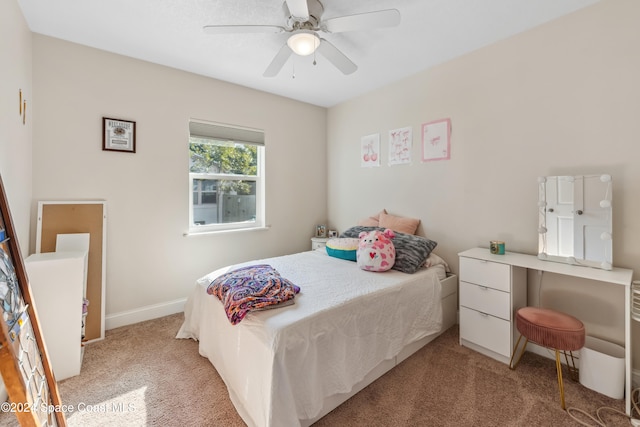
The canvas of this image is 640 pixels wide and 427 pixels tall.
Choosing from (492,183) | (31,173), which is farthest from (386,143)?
(31,173)

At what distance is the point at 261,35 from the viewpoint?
7.20ft

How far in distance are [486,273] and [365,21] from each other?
1.96 metres

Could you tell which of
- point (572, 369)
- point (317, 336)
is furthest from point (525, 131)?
point (317, 336)

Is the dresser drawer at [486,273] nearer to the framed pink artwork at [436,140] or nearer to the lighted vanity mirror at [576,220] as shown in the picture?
the lighted vanity mirror at [576,220]

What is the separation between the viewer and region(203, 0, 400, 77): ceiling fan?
62.4 inches

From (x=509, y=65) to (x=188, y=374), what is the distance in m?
3.44

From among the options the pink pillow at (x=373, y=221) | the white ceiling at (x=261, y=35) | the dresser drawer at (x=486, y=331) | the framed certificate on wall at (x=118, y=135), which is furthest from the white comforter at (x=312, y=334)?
the white ceiling at (x=261, y=35)

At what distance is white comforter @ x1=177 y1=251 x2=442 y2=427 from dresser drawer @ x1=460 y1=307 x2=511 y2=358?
0.65 ft

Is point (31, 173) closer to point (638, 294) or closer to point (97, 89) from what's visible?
point (97, 89)

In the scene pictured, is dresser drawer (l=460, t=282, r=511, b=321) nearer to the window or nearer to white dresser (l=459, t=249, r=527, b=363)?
white dresser (l=459, t=249, r=527, b=363)

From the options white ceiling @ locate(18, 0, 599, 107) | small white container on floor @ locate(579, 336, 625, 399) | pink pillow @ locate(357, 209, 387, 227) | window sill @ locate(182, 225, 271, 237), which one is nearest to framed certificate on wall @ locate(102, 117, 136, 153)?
white ceiling @ locate(18, 0, 599, 107)

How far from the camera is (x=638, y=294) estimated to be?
5.48 ft

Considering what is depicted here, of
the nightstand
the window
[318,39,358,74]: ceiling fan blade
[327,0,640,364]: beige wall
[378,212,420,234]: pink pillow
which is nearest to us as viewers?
[327,0,640,364]: beige wall

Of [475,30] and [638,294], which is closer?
[638,294]
